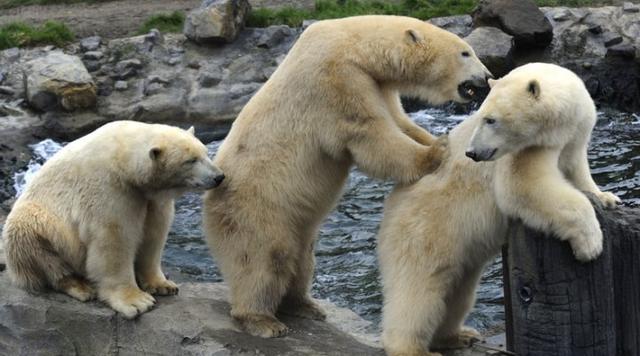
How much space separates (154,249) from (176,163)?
642mm

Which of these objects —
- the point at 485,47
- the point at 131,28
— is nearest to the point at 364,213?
the point at 485,47

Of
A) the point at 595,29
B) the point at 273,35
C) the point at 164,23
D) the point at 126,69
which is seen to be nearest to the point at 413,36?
the point at 126,69

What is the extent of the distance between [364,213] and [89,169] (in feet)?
16.7

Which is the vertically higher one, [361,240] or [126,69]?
[126,69]

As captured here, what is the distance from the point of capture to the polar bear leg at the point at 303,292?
19.0ft

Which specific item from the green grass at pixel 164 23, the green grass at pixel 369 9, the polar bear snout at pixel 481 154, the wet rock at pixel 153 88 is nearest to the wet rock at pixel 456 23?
the green grass at pixel 369 9

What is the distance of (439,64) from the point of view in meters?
5.43

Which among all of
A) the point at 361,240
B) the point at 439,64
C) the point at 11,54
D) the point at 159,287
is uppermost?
the point at 11,54

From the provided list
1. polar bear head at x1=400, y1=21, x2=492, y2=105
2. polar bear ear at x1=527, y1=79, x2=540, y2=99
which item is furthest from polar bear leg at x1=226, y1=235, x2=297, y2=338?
polar bear ear at x1=527, y1=79, x2=540, y2=99

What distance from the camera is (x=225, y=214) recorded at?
546 centimetres

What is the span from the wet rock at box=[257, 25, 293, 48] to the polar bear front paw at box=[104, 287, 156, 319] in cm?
918

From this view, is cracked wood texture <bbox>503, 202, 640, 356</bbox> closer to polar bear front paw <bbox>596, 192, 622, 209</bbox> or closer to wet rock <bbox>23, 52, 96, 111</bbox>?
polar bear front paw <bbox>596, 192, 622, 209</bbox>

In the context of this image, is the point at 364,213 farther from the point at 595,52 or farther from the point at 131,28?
the point at 131,28

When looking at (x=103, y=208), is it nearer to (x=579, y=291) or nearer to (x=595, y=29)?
(x=579, y=291)
